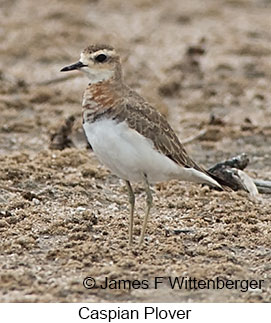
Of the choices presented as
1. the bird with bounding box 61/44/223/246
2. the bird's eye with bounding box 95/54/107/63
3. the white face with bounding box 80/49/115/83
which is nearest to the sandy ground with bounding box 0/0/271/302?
the bird with bounding box 61/44/223/246

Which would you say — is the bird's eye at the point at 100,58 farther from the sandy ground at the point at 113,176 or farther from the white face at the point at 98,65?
the sandy ground at the point at 113,176

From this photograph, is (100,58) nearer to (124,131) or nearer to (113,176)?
(124,131)

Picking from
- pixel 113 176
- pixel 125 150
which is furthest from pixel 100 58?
pixel 113 176

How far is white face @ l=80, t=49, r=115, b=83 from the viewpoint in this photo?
6617 mm

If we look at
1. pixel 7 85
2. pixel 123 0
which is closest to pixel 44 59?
pixel 7 85

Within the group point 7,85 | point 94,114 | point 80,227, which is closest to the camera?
point 94,114

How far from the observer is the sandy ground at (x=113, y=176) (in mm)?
6305

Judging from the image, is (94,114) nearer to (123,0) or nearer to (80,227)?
(80,227)

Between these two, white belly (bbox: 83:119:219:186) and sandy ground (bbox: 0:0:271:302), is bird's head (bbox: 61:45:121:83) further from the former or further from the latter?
sandy ground (bbox: 0:0:271:302)

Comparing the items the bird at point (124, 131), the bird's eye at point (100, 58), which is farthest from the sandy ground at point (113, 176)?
the bird's eye at point (100, 58)

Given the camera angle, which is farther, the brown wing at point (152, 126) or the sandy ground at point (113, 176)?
the brown wing at point (152, 126)

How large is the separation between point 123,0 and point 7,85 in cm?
459

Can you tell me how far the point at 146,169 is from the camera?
255 inches

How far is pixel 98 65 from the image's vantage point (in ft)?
21.8
